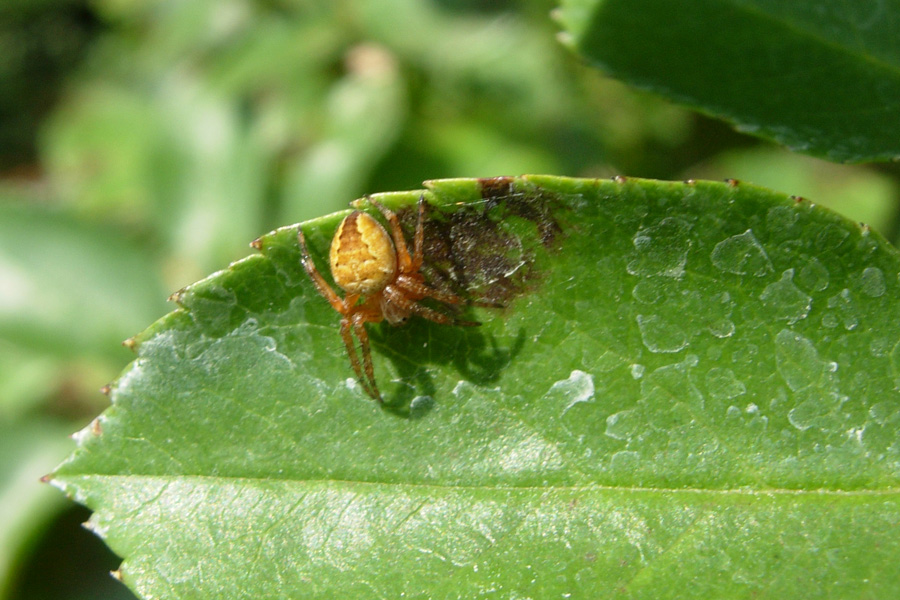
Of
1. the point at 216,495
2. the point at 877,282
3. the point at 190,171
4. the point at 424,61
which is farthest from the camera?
the point at 424,61

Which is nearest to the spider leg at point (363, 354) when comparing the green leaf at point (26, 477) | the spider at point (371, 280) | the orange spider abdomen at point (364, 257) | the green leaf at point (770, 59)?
the spider at point (371, 280)

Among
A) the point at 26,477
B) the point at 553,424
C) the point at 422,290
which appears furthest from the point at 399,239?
the point at 26,477

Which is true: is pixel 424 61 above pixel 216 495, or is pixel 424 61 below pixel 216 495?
above

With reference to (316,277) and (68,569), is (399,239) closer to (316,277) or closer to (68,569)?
(316,277)

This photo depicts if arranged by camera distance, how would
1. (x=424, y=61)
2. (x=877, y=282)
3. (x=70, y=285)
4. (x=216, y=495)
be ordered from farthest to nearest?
1. (x=424, y=61)
2. (x=70, y=285)
3. (x=216, y=495)
4. (x=877, y=282)

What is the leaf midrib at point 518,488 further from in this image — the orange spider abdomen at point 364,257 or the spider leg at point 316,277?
the orange spider abdomen at point 364,257

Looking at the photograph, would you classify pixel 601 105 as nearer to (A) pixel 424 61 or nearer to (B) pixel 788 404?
(A) pixel 424 61

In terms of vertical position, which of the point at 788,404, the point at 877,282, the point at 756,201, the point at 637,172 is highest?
the point at 756,201

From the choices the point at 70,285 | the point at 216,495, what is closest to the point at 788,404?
the point at 216,495
